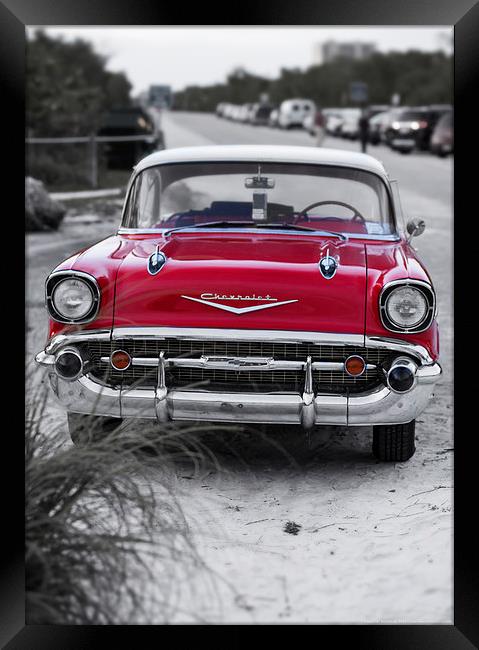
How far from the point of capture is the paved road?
12.0 ft

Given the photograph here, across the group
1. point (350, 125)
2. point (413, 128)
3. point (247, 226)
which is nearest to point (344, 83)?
point (350, 125)

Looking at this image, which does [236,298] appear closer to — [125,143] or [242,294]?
[242,294]

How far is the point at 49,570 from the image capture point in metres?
3.28

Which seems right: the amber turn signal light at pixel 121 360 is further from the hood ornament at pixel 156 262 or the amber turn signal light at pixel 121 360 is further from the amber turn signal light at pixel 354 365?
the amber turn signal light at pixel 354 365

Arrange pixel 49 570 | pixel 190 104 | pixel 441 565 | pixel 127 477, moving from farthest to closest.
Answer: pixel 190 104 → pixel 441 565 → pixel 127 477 → pixel 49 570

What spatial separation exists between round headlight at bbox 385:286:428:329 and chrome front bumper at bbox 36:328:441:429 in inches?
4.1

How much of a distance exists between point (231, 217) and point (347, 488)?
175cm

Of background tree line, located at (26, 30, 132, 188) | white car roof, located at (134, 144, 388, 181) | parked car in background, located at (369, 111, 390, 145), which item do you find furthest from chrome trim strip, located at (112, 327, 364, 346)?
parked car in background, located at (369, 111, 390, 145)

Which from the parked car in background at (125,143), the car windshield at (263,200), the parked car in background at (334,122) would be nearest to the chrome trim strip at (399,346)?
the car windshield at (263,200)

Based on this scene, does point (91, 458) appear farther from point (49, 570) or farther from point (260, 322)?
point (260, 322)

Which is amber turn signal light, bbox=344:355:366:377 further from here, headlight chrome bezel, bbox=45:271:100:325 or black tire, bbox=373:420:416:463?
headlight chrome bezel, bbox=45:271:100:325

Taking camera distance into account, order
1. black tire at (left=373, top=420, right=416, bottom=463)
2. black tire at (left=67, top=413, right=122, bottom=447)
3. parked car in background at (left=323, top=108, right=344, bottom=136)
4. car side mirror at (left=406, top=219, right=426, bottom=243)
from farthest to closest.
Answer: parked car in background at (left=323, top=108, right=344, bottom=136), car side mirror at (left=406, top=219, right=426, bottom=243), black tire at (left=373, top=420, right=416, bottom=463), black tire at (left=67, top=413, right=122, bottom=447)
